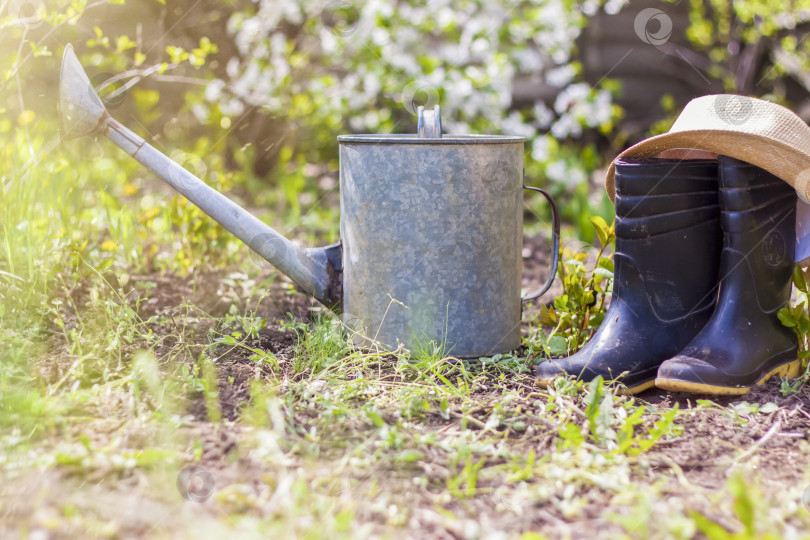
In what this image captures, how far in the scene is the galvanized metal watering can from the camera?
5.65 ft

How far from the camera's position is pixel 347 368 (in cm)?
172

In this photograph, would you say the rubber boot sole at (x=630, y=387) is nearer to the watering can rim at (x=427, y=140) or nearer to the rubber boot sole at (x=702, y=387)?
the rubber boot sole at (x=702, y=387)

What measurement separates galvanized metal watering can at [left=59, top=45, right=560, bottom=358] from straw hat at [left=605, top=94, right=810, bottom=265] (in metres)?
0.43

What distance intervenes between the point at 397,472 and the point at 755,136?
1037 mm

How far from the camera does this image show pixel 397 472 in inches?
48.3

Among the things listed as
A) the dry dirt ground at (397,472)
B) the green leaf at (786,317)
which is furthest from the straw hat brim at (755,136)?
the dry dirt ground at (397,472)

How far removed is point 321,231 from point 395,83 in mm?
908

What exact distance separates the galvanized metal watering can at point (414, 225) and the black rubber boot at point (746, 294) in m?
0.49

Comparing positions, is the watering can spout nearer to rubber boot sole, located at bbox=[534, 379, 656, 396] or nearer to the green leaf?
rubber boot sole, located at bbox=[534, 379, 656, 396]

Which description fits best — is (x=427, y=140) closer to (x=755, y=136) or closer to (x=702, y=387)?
(x=755, y=136)

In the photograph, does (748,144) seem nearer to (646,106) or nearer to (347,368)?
(347,368)

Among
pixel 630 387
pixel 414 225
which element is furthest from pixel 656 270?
pixel 414 225

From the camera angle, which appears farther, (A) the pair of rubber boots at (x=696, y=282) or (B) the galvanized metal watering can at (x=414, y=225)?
(B) the galvanized metal watering can at (x=414, y=225)

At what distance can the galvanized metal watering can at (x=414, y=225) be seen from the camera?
1.72 m
